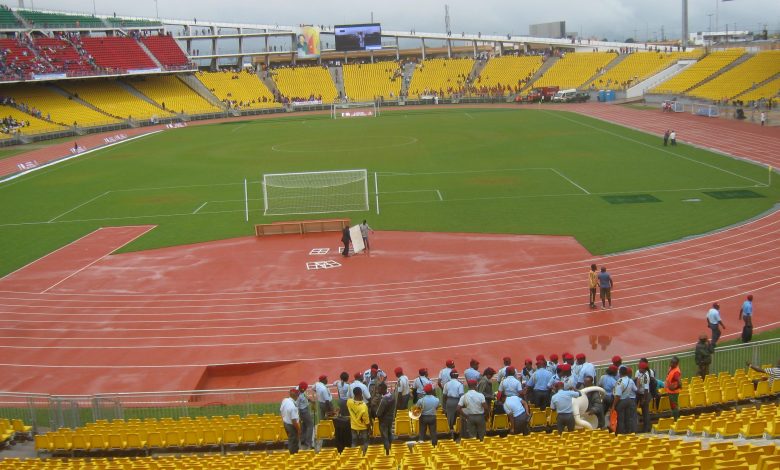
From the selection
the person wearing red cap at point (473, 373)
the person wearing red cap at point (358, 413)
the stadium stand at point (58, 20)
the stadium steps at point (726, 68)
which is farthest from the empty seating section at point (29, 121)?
the person wearing red cap at point (473, 373)

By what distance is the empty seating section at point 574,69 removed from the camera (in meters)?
92.8

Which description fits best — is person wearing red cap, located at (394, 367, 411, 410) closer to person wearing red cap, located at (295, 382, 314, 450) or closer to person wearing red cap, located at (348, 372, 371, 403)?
person wearing red cap, located at (348, 372, 371, 403)

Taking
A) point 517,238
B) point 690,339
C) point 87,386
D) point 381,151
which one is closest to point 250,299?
point 87,386

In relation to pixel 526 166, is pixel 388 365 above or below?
below

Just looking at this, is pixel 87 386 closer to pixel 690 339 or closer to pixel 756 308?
pixel 690 339

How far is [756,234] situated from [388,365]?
1612 cm

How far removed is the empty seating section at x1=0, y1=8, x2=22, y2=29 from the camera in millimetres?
83188

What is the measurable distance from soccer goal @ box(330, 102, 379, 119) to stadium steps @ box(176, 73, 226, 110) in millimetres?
14152

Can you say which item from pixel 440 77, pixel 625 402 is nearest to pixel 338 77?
pixel 440 77

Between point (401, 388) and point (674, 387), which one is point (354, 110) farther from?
point (674, 387)

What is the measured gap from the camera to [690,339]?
18.3 m

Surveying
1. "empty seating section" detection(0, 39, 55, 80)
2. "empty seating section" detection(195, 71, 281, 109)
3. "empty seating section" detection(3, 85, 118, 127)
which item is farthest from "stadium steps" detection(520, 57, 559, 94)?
"empty seating section" detection(0, 39, 55, 80)

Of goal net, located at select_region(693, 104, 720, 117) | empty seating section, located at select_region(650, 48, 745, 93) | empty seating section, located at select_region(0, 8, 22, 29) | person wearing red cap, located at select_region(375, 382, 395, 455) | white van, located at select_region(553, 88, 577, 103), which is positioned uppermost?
empty seating section, located at select_region(0, 8, 22, 29)

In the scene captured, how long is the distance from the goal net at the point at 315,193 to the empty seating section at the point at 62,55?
4970 cm
